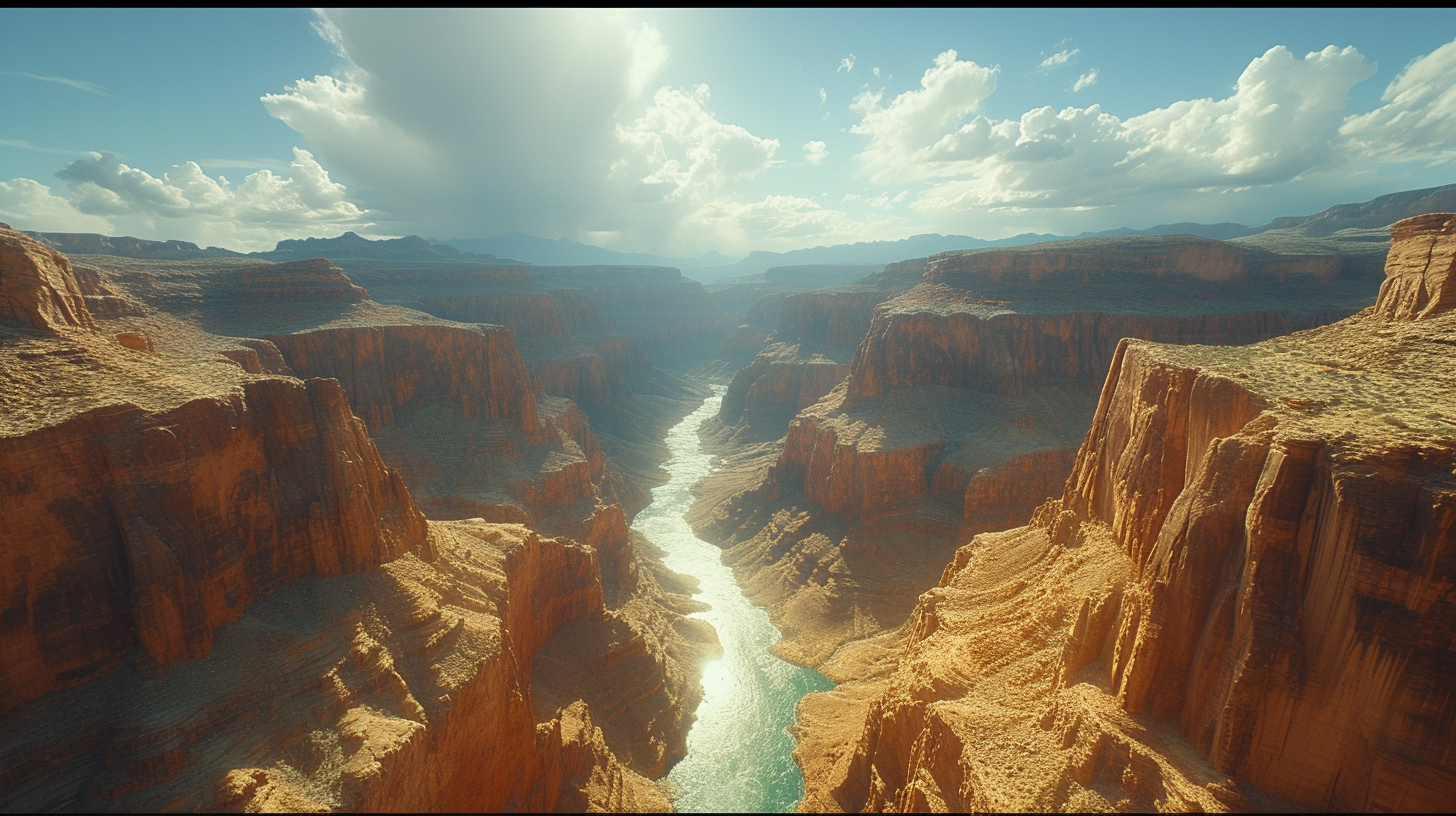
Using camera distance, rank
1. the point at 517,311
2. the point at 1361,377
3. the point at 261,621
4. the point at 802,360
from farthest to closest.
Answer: the point at 517,311
the point at 802,360
the point at 261,621
the point at 1361,377

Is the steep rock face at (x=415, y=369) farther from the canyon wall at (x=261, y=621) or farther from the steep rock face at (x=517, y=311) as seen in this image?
the steep rock face at (x=517, y=311)

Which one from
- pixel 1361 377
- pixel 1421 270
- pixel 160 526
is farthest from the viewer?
pixel 1421 270

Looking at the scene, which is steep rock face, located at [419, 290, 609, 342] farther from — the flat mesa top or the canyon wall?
the flat mesa top

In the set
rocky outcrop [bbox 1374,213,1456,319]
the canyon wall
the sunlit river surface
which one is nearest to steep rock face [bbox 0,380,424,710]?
the canyon wall

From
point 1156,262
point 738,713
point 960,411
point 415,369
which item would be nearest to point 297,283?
point 415,369

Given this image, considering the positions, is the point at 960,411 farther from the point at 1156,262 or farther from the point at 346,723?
the point at 346,723
